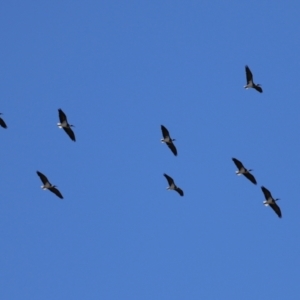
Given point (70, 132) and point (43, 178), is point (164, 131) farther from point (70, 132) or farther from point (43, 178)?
point (43, 178)

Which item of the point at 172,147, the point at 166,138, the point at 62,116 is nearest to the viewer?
the point at 62,116

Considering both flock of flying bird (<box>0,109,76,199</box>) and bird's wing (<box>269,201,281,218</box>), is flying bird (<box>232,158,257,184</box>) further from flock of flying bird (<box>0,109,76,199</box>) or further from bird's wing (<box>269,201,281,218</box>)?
flock of flying bird (<box>0,109,76,199</box>)

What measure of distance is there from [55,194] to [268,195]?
13518 mm

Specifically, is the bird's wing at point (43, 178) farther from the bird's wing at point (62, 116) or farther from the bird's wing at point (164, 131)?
the bird's wing at point (164, 131)

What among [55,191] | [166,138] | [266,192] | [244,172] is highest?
[166,138]

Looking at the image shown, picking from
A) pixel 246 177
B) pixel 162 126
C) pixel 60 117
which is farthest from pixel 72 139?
pixel 246 177

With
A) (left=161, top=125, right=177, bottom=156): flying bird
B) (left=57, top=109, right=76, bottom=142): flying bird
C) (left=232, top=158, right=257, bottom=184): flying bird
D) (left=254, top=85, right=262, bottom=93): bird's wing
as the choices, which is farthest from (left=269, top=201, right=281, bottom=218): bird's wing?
(left=57, top=109, right=76, bottom=142): flying bird

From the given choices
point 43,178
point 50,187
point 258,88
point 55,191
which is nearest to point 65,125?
point 43,178

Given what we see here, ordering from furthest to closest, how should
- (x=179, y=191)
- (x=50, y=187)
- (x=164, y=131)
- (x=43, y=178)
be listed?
(x=179, y=191) → (x=164, y=131) → (x=50, y=187) → (x=43, y=178)

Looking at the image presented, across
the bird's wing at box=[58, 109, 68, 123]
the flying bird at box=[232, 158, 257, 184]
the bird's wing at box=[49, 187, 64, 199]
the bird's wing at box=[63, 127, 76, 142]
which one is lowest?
the bird's wing at box=[49, 187, 64, 199]

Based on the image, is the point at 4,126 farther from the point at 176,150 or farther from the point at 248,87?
the point at 248,87

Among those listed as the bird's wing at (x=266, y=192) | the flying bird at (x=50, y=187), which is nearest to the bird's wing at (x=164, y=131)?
A: the bird's wing at (x=266, y=192)

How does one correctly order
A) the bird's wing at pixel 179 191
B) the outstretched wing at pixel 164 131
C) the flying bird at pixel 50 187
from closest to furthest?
the flying bird at pixel 50 187 → the outstretched wing at pixel 164 131 → the bird's wing at pixel 179 191

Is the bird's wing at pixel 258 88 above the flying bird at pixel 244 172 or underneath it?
above
